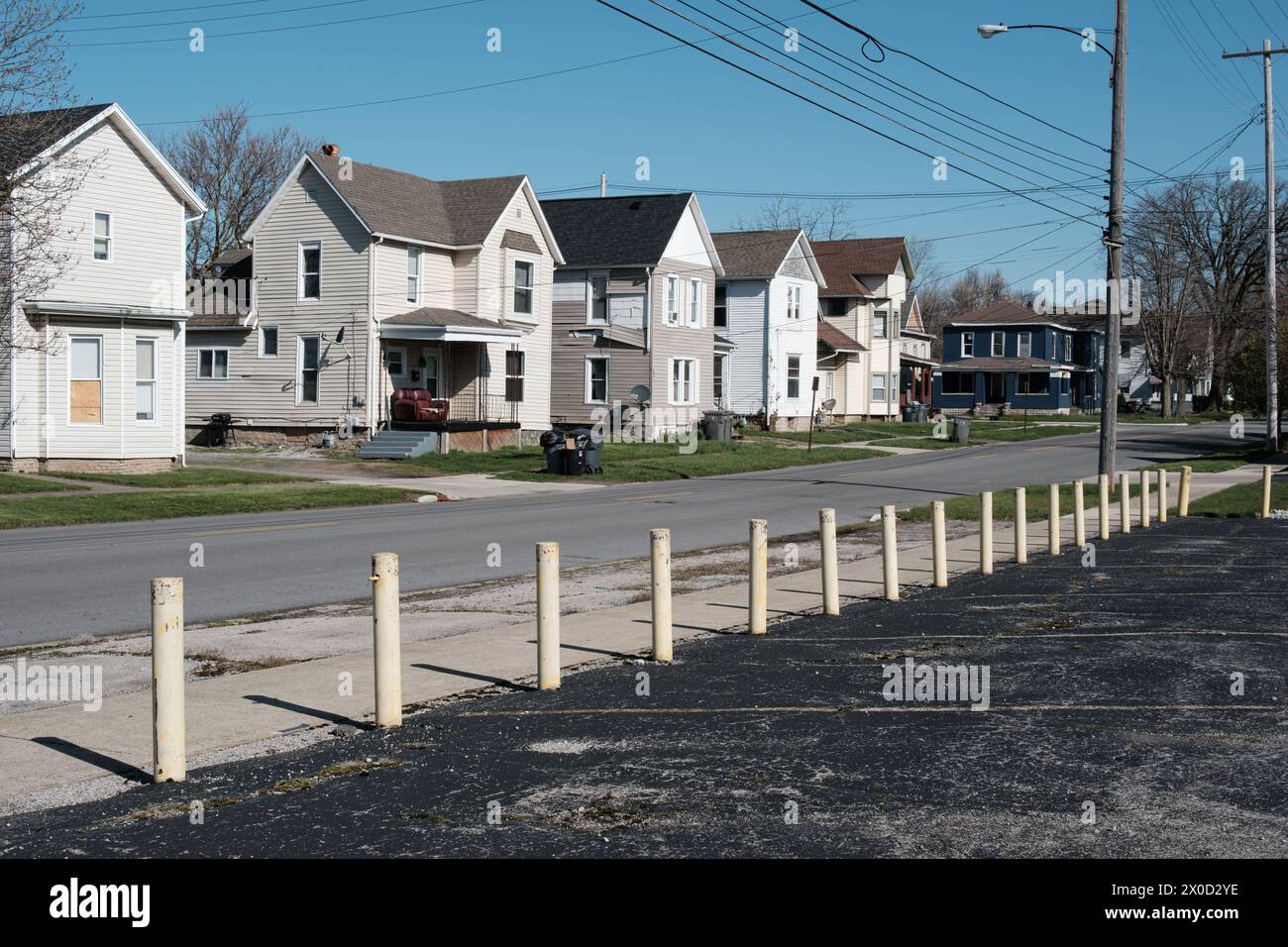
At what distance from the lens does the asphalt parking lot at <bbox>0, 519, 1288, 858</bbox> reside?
19.6ft

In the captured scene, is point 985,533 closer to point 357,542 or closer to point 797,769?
point 357,542

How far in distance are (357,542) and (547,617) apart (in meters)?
10.5

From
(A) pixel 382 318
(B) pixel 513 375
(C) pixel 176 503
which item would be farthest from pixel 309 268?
(C) pixel 176 503

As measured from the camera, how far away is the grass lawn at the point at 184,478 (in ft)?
95.6

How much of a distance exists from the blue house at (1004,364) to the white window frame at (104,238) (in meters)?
70.1

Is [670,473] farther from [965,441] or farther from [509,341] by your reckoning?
[965,441]

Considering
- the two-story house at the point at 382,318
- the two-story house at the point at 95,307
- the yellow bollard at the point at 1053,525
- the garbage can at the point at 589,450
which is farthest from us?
the two-story house at the point at 382,318

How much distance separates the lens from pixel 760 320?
57469mm

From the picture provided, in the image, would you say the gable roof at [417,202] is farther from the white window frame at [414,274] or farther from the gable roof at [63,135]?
the gable roof at [63,135]

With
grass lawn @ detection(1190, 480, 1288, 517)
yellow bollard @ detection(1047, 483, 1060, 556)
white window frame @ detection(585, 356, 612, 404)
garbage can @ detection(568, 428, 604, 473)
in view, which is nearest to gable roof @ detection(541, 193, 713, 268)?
white window frame @ detection(585, 356, 612, 404)

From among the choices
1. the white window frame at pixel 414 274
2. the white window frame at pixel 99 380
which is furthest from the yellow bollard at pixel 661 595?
the white window frame at pixel 414 274

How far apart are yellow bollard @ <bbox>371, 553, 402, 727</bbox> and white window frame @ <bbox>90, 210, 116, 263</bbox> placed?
26.4m

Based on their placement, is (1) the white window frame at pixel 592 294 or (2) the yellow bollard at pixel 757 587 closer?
(2) the yellow bollard at pixel 757 587
